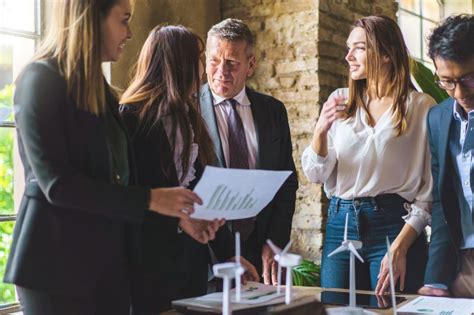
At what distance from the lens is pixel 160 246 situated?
6.04 ft

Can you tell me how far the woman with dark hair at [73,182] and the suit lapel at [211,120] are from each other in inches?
36.1

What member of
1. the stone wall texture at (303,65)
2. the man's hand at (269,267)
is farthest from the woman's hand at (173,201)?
the stone wall texture at (303,65)

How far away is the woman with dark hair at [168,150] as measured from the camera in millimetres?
1808

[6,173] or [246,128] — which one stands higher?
[246,128]

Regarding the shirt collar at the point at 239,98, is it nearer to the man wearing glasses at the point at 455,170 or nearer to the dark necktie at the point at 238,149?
the dark necktie at the point at 238,149

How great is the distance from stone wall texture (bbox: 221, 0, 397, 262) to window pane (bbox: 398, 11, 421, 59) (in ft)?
5.62

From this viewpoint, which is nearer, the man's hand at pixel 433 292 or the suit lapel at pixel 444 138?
the man's hand at pixel 433 292

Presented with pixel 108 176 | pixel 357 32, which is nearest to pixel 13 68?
pixel 357 32

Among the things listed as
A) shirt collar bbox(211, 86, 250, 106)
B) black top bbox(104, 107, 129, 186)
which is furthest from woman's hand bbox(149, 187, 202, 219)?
shirt collar bbox(211, 86, 250, 106)

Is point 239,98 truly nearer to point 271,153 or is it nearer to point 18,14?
point 271,153

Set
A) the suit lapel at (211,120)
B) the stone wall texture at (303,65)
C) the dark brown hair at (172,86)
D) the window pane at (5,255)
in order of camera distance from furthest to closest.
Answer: the stone wall texture at (303,65), the window pane at (5,255), the suit lapel at (211,120), the dark brown hair at (172,86)

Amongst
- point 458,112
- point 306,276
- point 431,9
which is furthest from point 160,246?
point 431,9

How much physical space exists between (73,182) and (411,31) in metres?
4.82

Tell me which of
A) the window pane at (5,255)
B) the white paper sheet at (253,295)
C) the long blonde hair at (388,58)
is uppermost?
the long blonde hair at (388,58)
